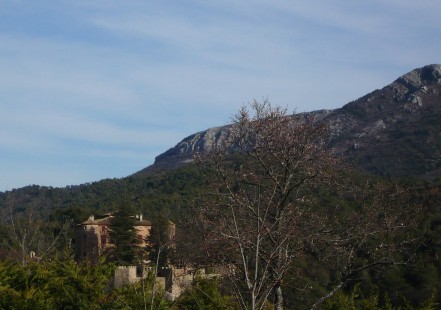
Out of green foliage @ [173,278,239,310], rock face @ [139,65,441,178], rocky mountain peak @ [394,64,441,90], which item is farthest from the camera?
rocky mountain peak @ [394,64,441,90]

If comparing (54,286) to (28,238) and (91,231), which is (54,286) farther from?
(91,231)

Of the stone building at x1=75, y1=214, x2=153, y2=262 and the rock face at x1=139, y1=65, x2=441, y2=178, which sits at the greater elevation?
the rock face at x1=139, y1=65, x2=441, y2=178

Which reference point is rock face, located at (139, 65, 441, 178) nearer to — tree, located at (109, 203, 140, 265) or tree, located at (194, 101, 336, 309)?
tree, located at (109, 203, 140, 265)

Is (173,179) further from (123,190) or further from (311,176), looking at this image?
(311,176)

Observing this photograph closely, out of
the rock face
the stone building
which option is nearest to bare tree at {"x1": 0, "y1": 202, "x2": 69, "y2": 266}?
the stone building

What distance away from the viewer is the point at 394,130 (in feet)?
373

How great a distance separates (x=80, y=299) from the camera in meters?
13.3

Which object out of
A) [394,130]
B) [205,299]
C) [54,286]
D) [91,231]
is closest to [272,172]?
[205,299]

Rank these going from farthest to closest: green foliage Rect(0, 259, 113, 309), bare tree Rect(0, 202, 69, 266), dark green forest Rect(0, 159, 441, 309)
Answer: bare tree Rect(0, 202, 69, 266) < dark green forest Rect(0, 159, 441, 309) < green foliage Rect(0, 259, 113, 309)

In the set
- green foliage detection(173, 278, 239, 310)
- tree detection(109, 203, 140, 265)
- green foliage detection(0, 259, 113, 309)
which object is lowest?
green foliage detection(173, 278, 239, 310)

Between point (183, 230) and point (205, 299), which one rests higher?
point (183, 230)

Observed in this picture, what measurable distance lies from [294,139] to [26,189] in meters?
108

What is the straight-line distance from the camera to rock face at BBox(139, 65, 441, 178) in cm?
9225

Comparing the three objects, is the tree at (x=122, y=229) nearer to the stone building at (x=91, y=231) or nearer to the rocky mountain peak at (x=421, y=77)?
the stone building at (x=91, y=231)
